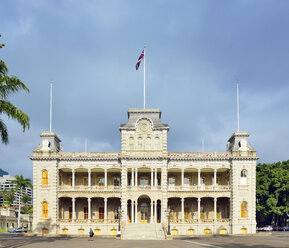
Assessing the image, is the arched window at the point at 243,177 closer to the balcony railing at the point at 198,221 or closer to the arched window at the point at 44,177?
the balcony railing at the point at 198,221

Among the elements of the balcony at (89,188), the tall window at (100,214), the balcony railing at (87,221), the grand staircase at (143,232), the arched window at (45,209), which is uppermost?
the balcony at (89,188)

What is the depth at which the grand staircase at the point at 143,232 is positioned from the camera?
50062 mm

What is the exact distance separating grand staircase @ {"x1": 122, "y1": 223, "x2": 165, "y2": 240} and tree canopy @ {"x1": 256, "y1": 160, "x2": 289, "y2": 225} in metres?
23.8

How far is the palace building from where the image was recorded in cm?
5841

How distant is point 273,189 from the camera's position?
233 feet

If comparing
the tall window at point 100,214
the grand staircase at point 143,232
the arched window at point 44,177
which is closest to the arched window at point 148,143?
the grand staircase at point 143,232

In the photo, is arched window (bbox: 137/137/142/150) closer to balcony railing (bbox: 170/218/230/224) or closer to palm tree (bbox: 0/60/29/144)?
balcony railing (bbox: 170/218/230/224)

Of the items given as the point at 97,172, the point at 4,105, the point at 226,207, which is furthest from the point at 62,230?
the point at 4,105

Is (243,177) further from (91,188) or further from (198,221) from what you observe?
(91,188)

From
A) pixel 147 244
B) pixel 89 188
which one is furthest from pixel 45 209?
pixel 147 244

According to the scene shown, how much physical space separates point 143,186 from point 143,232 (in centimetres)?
881

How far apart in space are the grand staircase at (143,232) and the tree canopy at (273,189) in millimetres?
23772

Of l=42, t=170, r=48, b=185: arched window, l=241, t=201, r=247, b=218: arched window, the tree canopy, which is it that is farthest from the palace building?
the tree canopy

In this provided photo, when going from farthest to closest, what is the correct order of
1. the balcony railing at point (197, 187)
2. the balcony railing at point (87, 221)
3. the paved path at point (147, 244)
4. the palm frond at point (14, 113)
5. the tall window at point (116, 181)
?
the tall window at point (116, 181) < the balcony railing at point (197, 187) < the balcony railing at point (87, 221) < the paved path at point (147, 244) < the palm frond at point (14, 113)
